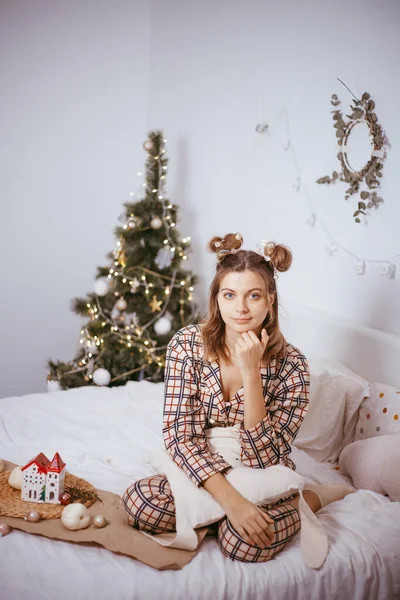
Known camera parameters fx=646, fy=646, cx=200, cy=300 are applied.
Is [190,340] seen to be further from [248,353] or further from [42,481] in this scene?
[42,481]

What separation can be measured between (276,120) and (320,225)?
590 millimetres

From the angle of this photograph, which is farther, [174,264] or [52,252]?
[52,252]

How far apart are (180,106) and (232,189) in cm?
76

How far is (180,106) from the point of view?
12.5 feet

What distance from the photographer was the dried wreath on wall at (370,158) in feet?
7.68

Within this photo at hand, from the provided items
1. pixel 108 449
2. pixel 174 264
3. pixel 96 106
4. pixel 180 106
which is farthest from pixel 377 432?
pixel 96 106

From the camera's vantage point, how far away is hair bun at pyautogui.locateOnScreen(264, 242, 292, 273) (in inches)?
71.7

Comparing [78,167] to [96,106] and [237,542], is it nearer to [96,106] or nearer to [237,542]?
[96,106]

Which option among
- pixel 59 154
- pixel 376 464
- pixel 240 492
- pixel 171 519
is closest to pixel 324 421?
pixel 376 464

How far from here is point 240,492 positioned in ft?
5.34

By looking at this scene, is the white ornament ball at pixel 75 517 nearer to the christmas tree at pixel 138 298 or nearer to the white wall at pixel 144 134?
the white wall at pixel 144 134

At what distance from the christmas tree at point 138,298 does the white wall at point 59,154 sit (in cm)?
67

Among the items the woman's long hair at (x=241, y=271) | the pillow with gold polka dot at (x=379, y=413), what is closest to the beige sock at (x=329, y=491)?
the pillow with gold polka dot at (x=379, y=413)

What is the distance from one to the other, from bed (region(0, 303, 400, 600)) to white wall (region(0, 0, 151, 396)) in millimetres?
1449
